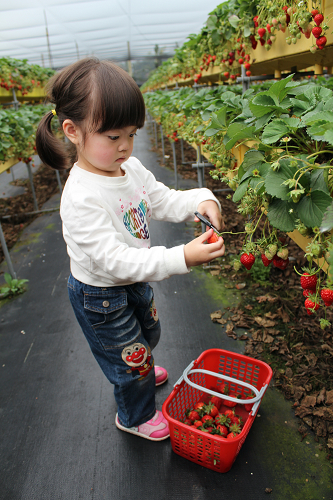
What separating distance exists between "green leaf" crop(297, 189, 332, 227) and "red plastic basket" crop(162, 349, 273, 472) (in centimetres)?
80

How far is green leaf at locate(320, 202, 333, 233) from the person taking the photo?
0.82 meters

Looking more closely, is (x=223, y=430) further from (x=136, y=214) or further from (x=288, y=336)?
(x=136, y=214)

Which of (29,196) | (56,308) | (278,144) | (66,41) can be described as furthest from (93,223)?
(66,41)

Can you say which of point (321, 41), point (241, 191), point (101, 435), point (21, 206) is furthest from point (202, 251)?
point (21, 206)

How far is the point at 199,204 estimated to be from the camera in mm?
1553

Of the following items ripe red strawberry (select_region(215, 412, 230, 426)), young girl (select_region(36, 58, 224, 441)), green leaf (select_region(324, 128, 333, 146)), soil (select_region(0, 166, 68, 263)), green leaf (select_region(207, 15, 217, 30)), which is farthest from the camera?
soil (select_region(0, 166, 68, 263))

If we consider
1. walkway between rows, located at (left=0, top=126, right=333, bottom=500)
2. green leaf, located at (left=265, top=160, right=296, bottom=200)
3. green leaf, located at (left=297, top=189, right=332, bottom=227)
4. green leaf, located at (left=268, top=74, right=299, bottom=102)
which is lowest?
walkway between rows, located at (left=0, top=126, right=333, bottom=500)

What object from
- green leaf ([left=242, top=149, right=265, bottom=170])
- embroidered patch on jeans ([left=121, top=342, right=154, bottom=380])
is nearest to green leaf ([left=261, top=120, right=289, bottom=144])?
green leaf ([left=242, top=149, right=265, bottom=170])

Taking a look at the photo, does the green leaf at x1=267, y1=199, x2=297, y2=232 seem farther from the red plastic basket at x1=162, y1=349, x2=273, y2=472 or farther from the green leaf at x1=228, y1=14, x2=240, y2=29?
the green leaf at x1=228, y1=14, x2=240, y2=29

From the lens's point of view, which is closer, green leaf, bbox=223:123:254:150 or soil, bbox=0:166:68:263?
green leaf, bbox=223:123:254:150

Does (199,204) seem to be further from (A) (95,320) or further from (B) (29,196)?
(B) (29,196)

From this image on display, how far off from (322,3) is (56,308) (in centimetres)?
272

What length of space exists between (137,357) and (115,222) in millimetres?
601

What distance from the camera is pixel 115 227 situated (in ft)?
4.55
